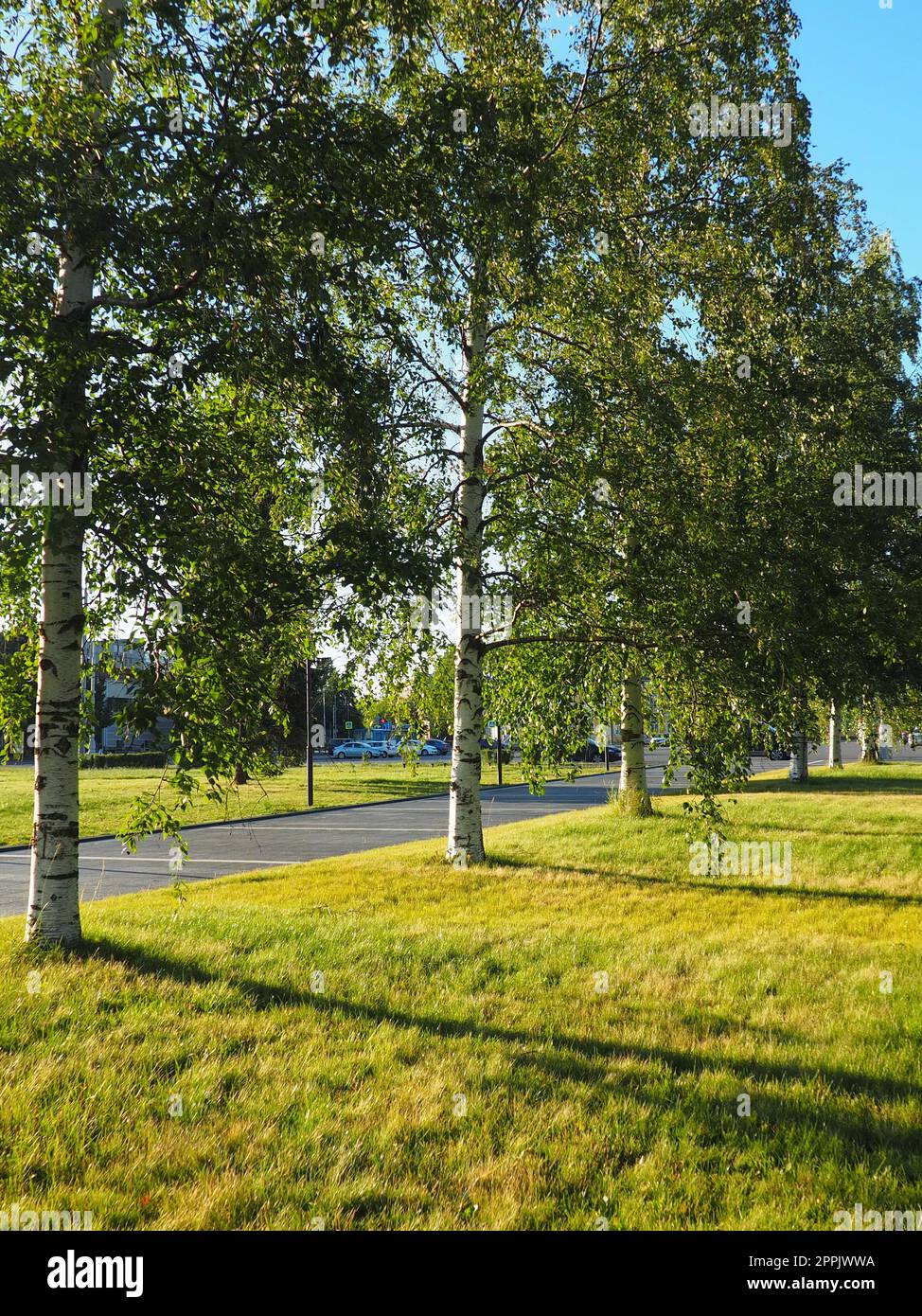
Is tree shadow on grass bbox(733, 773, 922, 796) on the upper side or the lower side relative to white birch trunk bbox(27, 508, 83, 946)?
lower

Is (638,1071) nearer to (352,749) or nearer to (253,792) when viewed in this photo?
(253,792)

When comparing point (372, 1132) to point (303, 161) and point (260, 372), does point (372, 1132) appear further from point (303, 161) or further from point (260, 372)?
point (303, 161)

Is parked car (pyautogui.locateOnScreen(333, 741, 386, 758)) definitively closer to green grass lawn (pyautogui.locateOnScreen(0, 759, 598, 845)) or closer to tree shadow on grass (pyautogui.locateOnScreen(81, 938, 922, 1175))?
green grass lawn (pyautogui.locateOnScreen(0, 759, 598, 845))

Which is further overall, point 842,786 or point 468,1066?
point 842,786

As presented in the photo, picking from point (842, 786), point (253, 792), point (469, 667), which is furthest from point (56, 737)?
point (842, 786)

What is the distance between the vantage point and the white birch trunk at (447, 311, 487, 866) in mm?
11969

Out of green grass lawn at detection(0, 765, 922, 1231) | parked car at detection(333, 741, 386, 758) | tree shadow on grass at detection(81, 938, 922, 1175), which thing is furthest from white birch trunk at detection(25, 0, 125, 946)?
parked car at detection(333, 741, 386, 758)

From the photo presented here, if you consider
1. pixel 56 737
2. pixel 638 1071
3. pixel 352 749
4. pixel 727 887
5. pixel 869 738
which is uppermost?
pixel 56 737

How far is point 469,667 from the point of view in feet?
40.5

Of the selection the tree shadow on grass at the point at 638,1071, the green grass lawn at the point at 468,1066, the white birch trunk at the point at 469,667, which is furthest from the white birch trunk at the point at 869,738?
the tree shadow on grass at the point at 638,1071

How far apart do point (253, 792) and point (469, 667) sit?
59.1ft

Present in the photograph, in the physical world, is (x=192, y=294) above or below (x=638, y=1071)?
above

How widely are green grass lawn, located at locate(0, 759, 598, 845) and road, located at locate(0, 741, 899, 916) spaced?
2.68 ft

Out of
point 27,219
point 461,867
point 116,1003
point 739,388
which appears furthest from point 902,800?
point 27,219
